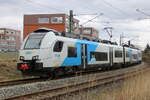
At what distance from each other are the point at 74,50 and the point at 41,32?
2.83 meters

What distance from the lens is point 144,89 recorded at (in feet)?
32.7

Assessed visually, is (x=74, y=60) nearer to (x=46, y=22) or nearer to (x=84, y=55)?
(x=84, y=55)

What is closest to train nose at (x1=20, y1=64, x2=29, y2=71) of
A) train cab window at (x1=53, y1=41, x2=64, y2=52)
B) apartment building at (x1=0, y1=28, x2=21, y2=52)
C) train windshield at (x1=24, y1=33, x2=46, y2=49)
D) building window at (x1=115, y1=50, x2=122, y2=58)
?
train windshield at (x1=24, y1=33, x2=46, y2=49)

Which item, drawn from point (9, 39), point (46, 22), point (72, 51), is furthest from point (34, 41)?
point (9, 39)

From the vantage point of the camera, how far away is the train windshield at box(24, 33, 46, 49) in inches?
675

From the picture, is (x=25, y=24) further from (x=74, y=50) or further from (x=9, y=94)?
(x=9, y=94)

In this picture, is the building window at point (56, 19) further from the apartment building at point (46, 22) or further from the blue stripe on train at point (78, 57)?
the blue stripe on train at point (78, 57)

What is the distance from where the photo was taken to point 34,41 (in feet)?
57.3

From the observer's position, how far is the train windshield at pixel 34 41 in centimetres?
1716

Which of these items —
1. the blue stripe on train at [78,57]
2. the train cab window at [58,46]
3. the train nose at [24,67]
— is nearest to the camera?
the train nose at [24,67]

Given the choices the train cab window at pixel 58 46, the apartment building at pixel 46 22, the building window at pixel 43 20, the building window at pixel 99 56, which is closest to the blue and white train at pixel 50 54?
the train cab window at pixel 58 46

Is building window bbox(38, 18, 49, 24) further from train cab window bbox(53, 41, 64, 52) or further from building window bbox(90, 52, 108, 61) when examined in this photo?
train cab window bbox(53, 41, 64, 52)

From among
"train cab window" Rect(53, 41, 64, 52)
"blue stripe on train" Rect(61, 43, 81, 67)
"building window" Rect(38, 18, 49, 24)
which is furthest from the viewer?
"building window" Rect(38, 18, 49, 24)

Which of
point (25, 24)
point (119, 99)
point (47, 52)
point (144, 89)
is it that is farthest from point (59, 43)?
point (25, 24)
